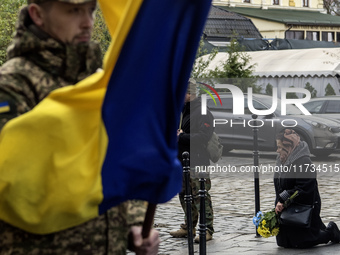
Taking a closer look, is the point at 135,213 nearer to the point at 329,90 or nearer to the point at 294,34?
the point at 329,90

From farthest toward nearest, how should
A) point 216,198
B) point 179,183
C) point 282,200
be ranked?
point 216,198, point 282,200, point 179,183

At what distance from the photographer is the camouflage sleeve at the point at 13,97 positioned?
269 centimetres

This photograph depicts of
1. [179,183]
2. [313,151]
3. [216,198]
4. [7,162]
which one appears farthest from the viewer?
[313,151]

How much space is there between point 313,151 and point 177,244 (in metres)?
12.3

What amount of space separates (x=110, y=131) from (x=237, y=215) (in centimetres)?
1031

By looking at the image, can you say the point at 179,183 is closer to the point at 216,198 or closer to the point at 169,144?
the point at 169,144

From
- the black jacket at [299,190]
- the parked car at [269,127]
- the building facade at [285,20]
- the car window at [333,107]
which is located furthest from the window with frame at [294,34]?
the black jacket at [299,190]

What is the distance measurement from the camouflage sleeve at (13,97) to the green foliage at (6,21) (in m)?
19.3

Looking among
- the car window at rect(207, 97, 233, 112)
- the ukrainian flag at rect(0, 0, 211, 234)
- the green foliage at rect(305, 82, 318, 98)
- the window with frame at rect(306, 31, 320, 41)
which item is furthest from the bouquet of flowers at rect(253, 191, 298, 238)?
the window with frame at rect(306, 31, 320, 41)

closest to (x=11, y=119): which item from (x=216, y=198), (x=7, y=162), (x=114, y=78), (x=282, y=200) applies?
(x=7, y=162)

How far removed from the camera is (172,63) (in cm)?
265

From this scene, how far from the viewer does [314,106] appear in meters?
24.2

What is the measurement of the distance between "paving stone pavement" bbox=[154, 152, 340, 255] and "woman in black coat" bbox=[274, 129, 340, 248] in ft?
0.44

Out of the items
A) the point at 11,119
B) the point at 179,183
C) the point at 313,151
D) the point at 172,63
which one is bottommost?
the point at 313,151
